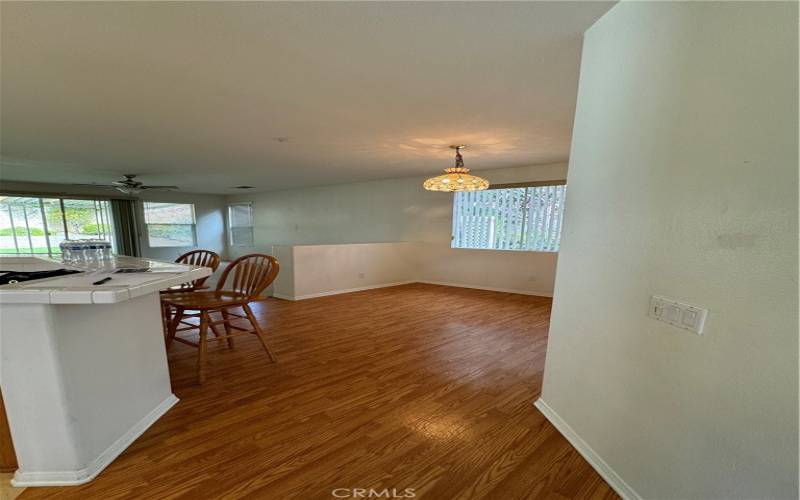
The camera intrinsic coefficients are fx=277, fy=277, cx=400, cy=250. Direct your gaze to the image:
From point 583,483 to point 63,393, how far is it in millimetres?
2240

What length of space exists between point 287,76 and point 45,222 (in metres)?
8.35

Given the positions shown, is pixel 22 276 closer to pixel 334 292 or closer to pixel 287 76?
pixel 287 76

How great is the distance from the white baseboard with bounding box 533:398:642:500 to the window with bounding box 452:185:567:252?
10.9 feet

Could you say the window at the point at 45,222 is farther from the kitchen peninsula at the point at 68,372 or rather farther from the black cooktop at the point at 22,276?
the kitchen peninsula at the point at 68,372

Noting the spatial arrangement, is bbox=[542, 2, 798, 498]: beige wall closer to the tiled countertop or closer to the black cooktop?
the tiled countertop

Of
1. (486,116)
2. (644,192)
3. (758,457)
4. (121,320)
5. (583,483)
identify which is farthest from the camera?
(486,116)

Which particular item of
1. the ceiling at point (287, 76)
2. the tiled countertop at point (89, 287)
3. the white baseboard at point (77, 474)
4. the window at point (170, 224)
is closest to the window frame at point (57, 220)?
the window at point (170, 224)

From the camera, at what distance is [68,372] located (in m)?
1.15

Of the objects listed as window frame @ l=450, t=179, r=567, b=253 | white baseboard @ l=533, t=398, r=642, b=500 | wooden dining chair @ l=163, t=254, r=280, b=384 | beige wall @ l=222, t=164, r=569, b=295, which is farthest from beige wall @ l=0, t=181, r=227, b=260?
white baseboard @ l=533, t=398, r=642, b=500

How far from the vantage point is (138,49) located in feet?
4.98

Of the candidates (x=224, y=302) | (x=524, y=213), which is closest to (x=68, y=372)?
(x=224, y=302)

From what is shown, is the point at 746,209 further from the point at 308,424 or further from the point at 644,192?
the point at 308,424

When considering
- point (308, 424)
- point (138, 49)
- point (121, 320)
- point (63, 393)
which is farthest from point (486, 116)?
point (63, 393)

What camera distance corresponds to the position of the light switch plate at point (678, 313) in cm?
94
